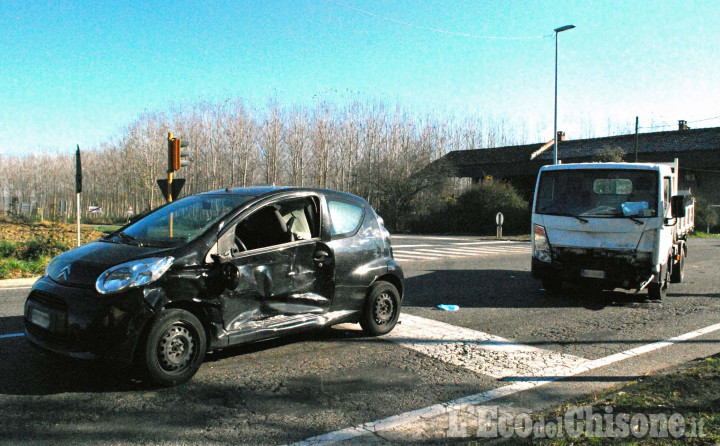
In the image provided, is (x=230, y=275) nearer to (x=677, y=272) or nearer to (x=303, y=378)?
(x=303, y=378)

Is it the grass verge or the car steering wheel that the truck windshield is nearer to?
the car steering wheel

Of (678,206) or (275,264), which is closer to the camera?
(275,264)

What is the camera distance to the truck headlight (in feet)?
31.0

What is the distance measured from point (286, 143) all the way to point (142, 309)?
185ft

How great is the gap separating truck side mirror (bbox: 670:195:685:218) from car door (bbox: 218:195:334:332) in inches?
258

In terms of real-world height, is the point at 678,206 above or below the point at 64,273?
above

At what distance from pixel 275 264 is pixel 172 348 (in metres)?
1.25

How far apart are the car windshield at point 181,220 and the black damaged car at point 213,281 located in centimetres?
2

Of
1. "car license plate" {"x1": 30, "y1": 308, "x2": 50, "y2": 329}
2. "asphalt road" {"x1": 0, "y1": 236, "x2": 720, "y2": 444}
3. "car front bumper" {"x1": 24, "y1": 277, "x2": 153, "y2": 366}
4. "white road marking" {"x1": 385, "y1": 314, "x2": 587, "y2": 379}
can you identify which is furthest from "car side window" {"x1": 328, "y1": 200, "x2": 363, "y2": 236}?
"car license plate" {"x1": 30, "y1": 308, "x2": 50, "y2": 329}

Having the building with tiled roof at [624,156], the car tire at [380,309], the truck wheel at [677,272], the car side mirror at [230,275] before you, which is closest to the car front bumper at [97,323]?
the car side mirror at [230,275]

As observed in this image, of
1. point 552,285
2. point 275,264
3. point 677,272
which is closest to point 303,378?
point 275,264

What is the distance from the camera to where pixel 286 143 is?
2343 inches

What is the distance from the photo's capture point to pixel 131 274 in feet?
14.5

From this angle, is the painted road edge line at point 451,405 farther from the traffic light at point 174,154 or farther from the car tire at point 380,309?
the traffic light at point 174,154
